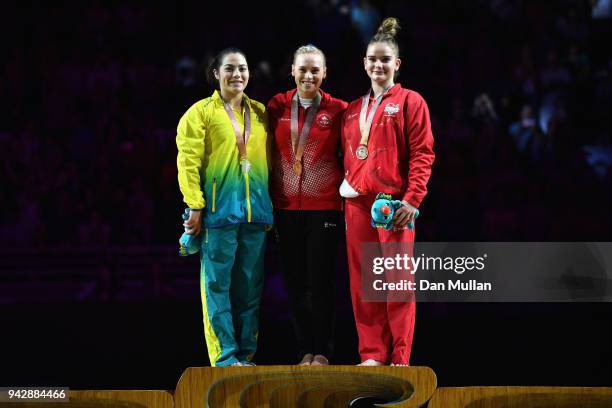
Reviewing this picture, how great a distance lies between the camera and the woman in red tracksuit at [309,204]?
3684 mm

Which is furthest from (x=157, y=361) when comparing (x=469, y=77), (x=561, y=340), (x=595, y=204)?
(x=469, y=77)

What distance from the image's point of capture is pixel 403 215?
11.6 feet

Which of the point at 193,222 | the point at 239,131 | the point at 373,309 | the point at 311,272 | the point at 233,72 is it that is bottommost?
the point at 373,309

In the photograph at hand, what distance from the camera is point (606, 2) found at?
6.67m

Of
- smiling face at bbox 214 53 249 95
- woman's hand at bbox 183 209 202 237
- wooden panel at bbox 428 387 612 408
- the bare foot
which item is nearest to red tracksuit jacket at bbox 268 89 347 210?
smiling face at bbox 214 53 249 95

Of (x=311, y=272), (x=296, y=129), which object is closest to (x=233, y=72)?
(x=296, y=129)

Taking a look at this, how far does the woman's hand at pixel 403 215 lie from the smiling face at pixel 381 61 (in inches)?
20.4

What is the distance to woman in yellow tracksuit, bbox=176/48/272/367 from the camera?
12.0 feet

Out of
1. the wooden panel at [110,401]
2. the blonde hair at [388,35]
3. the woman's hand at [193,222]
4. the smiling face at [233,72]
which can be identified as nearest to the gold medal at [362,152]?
the blonde hair at [388,35]

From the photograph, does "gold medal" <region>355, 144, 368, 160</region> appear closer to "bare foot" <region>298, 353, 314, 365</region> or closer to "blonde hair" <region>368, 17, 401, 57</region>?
"blonde hair" <region>368, 17, 401, 57</region>

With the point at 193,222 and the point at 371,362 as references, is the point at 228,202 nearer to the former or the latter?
the point at 193,222

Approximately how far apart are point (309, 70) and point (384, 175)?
52cm

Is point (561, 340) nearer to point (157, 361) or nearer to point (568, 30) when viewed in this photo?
point (157, 361)

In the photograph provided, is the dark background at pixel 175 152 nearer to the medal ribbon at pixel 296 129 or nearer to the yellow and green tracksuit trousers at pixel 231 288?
the yellow and green tracksuit trousers at pixel 231 288
